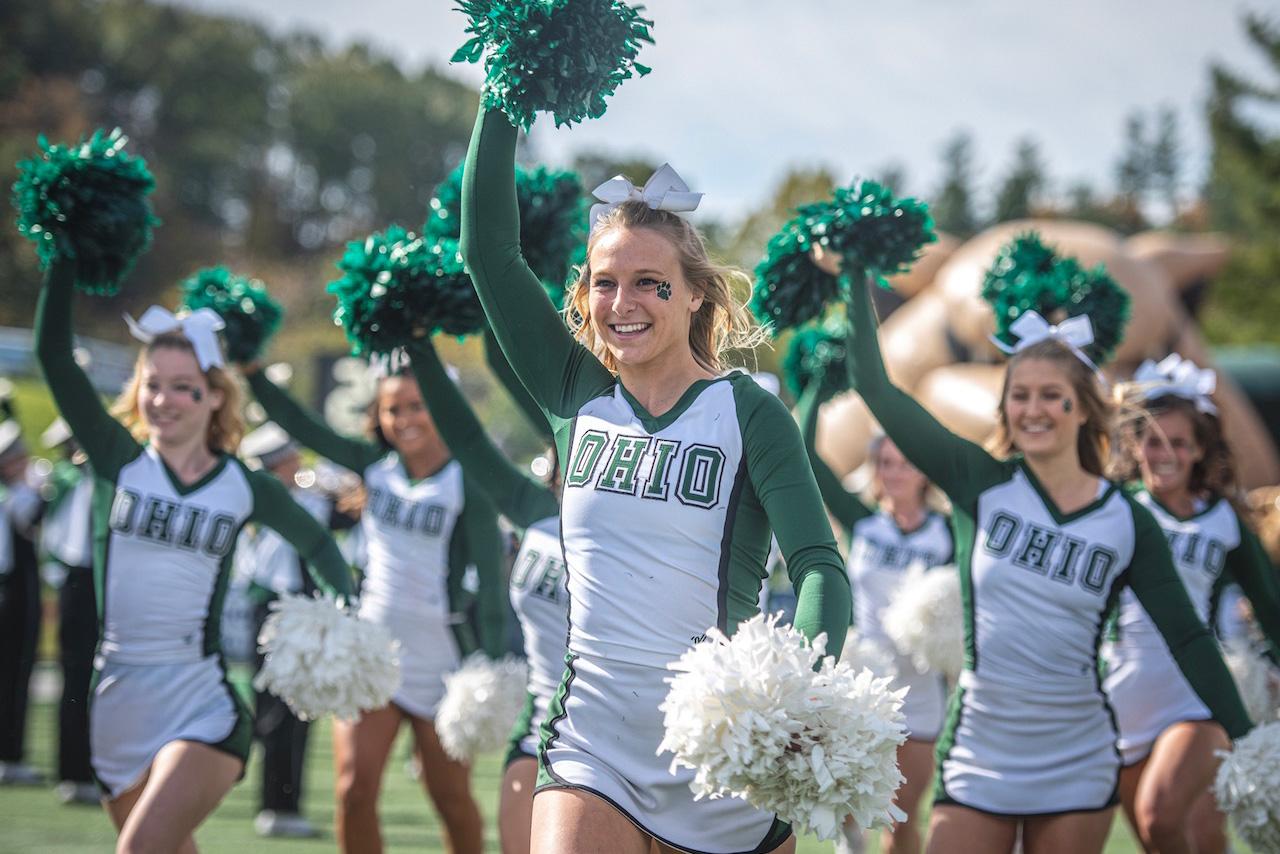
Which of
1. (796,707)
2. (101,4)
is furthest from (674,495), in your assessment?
(101,4)

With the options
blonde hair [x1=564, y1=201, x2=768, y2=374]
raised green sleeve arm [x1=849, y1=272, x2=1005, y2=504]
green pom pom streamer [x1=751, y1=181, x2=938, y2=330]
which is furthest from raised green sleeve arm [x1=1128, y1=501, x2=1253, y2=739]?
blonde hair [x1=564, y1=201, x2=768, y2=374]

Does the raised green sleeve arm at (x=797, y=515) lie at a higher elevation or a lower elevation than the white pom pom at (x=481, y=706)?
higher

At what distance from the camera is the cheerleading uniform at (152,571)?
4293 mm

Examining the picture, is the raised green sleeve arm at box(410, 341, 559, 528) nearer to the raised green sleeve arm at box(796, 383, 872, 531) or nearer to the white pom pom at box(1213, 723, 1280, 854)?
the raised green sleeve arm at box(796, 383, 872, 531)

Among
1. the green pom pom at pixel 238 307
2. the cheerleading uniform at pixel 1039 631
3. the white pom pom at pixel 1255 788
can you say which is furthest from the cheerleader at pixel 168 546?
the white pom pom at pixel 1255 788

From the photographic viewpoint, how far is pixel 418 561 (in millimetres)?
5848

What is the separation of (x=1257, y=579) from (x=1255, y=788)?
1.45 metres

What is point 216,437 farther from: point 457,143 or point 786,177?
point 457,143

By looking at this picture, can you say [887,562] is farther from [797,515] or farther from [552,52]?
[552,52]

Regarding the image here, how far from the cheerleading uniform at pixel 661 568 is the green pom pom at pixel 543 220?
5.81 ft

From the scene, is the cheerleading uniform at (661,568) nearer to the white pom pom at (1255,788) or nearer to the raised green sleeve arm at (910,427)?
the raised green sleeve arm at (910,427)

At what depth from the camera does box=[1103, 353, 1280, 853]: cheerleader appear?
482cm

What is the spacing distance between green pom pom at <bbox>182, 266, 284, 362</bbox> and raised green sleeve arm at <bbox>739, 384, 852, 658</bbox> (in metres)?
3.02

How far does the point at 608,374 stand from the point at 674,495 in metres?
0.41
